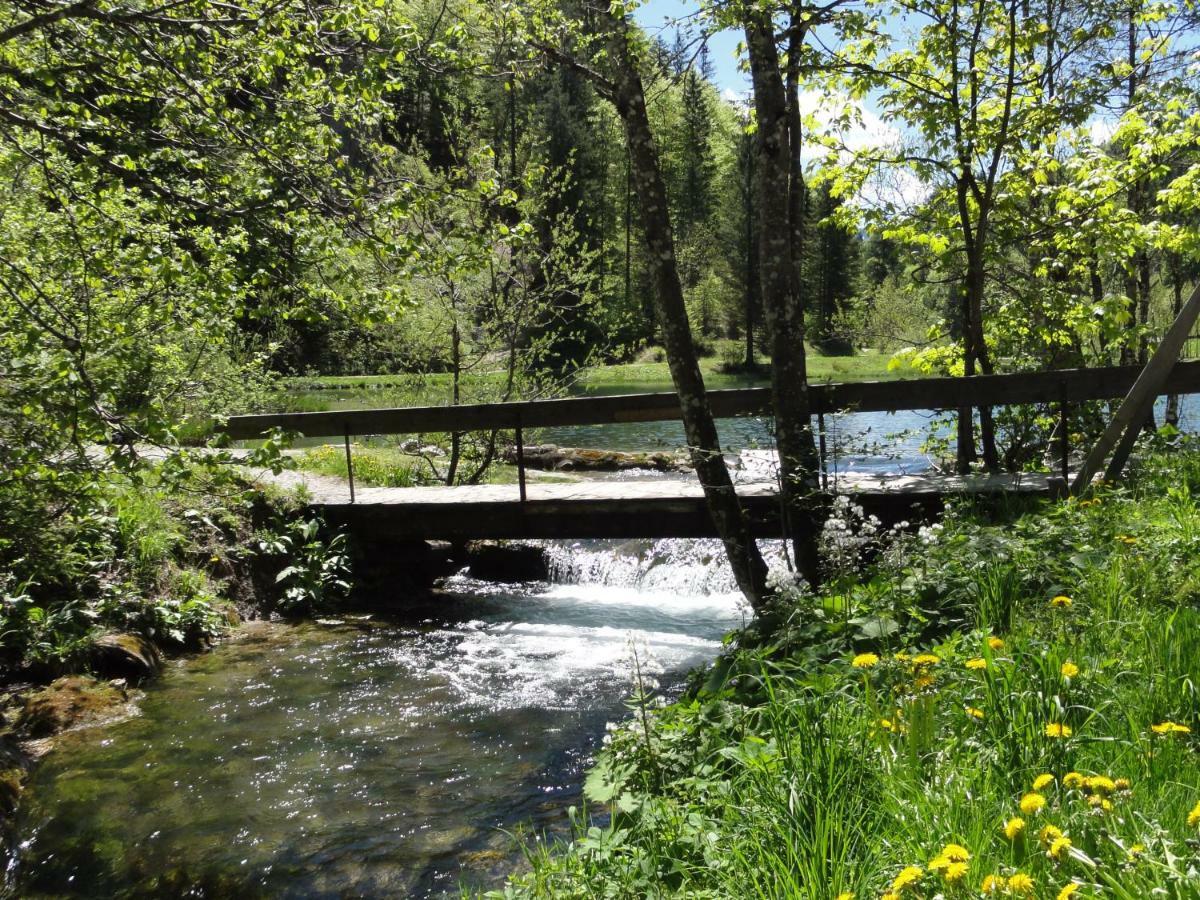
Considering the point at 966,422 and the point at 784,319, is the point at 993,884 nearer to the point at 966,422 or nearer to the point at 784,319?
the point at 784,319

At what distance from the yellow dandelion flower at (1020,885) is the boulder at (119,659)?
274 inches

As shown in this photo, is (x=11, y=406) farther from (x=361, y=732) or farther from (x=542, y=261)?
(x=542, y=261)

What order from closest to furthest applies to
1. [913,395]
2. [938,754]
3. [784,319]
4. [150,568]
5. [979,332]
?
1. [938,754]
2. [784,319]
3. [913,395]
4. [150,568]
5. [979,332]

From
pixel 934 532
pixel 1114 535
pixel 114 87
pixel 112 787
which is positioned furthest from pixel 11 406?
pixel 1114 535

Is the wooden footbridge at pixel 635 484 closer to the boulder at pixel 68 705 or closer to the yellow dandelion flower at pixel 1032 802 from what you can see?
the boulder at pixel 68 705

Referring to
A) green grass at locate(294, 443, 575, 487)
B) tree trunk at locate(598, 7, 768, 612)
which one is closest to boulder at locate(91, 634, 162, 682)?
tree trunk at locate(598, 7, 768, 612)

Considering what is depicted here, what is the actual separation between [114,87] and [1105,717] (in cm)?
565

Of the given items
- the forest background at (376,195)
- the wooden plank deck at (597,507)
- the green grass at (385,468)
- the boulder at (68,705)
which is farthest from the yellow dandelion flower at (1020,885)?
the green grass at (385,468)

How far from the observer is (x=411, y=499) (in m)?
9.82

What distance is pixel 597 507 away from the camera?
8.77 metres

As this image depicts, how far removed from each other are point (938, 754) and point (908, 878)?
33.3 inches

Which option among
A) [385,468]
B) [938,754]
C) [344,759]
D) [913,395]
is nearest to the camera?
[938,754]

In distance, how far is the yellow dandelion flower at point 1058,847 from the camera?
5.74ft

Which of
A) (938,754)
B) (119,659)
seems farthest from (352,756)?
(938,754)
